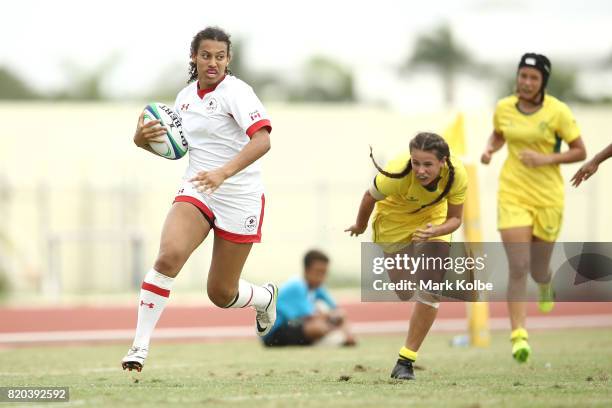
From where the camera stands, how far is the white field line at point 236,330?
1658cm

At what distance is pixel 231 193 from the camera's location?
818 centimetres

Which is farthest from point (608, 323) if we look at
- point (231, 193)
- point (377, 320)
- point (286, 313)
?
point (231, 193)

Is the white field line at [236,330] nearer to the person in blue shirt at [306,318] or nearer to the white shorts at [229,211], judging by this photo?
the person in blue shirt at [306,318]

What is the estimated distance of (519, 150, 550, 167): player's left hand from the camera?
980 centimetres

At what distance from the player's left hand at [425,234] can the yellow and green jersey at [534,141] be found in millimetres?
2207

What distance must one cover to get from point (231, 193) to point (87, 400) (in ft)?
6.80

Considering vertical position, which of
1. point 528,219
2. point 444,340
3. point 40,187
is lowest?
point 444,340

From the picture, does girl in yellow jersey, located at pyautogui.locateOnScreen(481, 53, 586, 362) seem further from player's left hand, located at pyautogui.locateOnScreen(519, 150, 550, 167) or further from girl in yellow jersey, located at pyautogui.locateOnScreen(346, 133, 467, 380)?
girl in yellow jersey, located at pyautogui.locateOnScreen(346, 133, 467, 380)

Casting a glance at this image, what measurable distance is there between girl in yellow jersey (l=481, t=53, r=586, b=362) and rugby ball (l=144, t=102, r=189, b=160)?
2.97 metres

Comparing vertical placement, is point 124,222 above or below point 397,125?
below

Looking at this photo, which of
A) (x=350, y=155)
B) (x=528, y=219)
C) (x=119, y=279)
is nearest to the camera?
(x=528, y=219)

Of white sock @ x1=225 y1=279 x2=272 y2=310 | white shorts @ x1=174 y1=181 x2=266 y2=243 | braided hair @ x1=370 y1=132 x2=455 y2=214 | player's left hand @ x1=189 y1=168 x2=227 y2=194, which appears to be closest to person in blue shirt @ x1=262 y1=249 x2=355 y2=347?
white sock @ x1=225 y1=279 x2=272 y2=310

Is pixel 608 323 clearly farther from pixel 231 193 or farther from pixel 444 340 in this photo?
pixel 231 193

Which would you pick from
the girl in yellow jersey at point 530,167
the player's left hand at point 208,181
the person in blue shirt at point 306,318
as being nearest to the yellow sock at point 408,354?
the girl in yellow jersey at point 530,167
